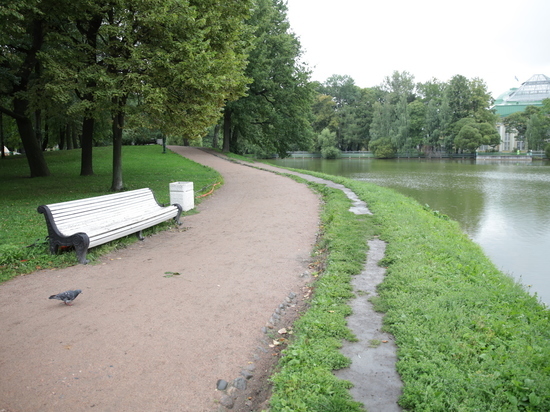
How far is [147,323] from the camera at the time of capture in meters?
4.45

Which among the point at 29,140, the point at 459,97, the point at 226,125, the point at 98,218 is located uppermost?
the point at 459,97

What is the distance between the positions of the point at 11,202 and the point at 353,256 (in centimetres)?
1043

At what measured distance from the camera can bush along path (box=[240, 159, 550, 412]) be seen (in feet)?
10.1

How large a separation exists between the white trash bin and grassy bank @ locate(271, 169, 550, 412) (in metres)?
5.30

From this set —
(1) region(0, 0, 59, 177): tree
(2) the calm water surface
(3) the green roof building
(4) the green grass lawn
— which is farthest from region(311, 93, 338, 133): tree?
(4) the green grass lawn

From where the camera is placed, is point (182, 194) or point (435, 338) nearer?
point (435, 338)

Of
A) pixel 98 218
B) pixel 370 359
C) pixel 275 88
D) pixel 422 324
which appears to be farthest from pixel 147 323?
pixel 275 88

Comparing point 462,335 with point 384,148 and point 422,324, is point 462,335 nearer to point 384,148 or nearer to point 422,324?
point 422,324

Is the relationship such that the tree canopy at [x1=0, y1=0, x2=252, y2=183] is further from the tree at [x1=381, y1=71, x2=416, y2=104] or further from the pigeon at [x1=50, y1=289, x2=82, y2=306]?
the tree at [x1=381, y1=71, x2=416, y2=104]

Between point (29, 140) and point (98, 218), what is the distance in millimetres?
12888

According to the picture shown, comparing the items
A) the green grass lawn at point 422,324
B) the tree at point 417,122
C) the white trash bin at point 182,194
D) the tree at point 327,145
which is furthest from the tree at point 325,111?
the green grass lawn at point 422,324

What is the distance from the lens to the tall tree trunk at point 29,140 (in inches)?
645

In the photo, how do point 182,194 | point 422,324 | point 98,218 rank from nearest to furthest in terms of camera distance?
point 422,324, point 98,218, point 182,194

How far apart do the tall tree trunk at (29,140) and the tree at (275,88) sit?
1523 cm
